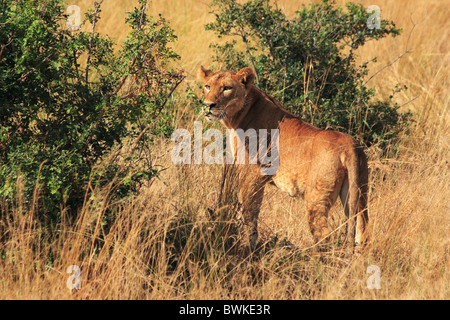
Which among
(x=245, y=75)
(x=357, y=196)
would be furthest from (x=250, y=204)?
(x=245, y=75)

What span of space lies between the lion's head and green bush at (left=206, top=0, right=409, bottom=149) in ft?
4.63

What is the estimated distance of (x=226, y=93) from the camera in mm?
5203

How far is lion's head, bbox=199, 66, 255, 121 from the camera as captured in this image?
5164mm

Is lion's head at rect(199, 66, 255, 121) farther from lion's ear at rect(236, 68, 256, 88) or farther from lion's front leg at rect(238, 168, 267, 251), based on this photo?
lion's front leg at rect(238, 168, 267, 251)

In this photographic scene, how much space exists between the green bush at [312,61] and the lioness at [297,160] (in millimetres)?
1369

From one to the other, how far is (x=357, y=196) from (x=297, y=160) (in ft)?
2.02

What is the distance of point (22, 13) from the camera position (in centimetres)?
439

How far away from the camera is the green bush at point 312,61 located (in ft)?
22.2
